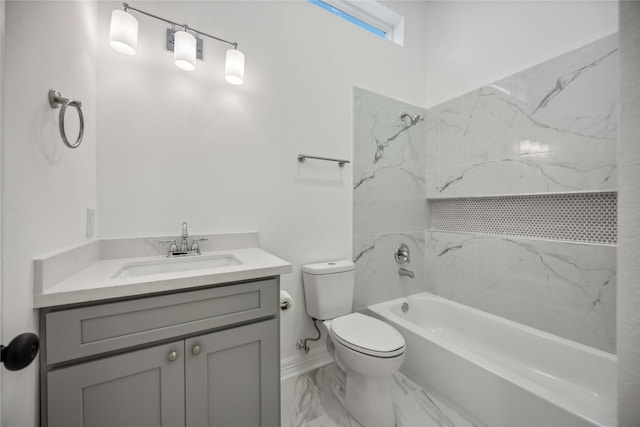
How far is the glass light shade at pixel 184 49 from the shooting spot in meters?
1.21

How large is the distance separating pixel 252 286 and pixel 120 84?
45.5 inches

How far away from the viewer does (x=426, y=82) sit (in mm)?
2334

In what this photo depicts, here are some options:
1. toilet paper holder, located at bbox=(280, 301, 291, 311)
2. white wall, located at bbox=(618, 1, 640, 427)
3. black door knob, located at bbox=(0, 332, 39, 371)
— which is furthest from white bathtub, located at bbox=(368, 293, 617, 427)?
black door knob, located at bbox=(0, 332, 39, 371)

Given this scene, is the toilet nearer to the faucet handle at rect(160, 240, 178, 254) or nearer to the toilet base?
the toilet base

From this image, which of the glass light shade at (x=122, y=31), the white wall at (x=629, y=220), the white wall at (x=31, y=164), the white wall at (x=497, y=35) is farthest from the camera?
the white wall at (x=497, y=35)

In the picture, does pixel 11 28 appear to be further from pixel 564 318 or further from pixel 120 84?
pixel 564 318

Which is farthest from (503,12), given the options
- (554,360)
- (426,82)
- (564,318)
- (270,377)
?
(270,377)

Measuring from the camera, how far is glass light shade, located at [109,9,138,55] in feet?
3.55

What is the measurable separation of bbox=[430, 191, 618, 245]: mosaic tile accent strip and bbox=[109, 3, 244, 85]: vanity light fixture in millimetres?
1884

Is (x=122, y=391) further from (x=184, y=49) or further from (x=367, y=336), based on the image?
(x=184, y=49)

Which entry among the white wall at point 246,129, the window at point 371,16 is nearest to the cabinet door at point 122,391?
the white wall at point 246,129

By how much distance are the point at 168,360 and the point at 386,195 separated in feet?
5.68

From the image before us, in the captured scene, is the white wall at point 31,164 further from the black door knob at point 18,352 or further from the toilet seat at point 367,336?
the toilet seat at point 367,336

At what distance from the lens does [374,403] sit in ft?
4.27
